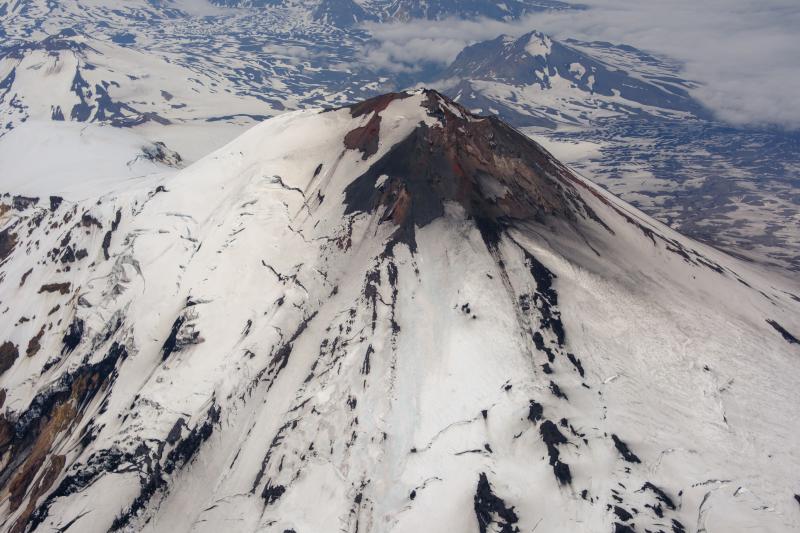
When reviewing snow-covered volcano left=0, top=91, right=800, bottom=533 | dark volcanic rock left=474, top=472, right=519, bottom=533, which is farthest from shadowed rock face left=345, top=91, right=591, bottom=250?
dark volcanic rock left=474, top=472, right=519, bottom=533

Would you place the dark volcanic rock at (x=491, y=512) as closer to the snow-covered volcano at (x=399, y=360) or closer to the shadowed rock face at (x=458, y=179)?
the snow-covered volcano at (x=399, y=360)

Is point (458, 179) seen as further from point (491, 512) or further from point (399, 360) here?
point (491, 512)

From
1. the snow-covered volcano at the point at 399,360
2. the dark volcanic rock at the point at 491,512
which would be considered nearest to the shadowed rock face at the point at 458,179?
the snow-covered volcano at the point at 399,360

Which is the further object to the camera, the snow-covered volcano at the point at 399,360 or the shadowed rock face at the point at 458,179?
the shadowed rock face at the point at 458,179

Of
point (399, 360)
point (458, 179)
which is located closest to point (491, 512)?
point (399, 360)

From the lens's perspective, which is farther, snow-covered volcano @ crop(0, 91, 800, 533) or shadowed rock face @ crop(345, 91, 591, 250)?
shadowed rock face @ crop(345, 91, 591, 250)

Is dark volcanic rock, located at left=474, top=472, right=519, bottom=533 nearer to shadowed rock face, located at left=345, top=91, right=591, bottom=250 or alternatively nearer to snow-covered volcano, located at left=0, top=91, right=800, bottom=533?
snow-covered volcano, located at left=0, top=91, right=800, bottom=533

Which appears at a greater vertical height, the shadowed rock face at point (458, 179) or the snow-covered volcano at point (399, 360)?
the shadowed rock face at point (458, 179)
